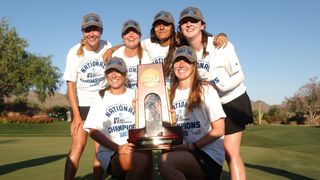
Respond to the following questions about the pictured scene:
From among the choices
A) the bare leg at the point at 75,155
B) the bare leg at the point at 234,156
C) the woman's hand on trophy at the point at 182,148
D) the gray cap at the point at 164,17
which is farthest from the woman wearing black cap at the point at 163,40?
the bare leg at the point at 75,155

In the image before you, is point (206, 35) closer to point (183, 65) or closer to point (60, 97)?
point (183, 65)

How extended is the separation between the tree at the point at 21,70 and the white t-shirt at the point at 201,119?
41912 millimetres

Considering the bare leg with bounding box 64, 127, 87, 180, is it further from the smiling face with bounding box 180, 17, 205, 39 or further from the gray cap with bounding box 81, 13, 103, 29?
the smiling face with bounding box 180, 17, 205, 39

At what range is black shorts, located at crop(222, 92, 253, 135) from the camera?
13.1 ft

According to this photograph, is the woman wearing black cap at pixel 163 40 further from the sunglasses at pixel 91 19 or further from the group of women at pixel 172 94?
the sunglasses at pixel 91 19

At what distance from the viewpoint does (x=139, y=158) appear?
3.47m

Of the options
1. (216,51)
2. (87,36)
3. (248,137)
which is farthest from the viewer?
(248,137)

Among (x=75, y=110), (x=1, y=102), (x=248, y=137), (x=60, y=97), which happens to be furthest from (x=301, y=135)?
(x=60, y=97)

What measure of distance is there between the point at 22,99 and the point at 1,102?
12.4 ft

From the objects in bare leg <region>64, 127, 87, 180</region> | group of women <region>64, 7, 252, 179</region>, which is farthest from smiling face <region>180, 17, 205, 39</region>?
bare leg <region>64, 127, 87, 180</region>

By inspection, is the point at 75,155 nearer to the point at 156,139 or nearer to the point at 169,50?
the point at 169,50

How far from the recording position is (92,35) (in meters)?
4.48

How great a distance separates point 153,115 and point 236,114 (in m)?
1.09

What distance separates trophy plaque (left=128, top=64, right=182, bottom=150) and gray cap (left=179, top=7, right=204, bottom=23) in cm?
64
